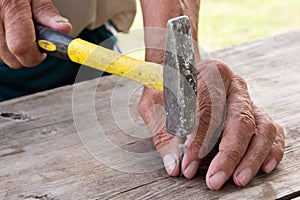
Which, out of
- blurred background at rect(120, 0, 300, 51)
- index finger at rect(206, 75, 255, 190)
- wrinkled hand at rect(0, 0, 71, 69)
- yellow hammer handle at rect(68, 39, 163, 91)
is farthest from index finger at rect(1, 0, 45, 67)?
blurred background at rect(120, 0, 300, 51)

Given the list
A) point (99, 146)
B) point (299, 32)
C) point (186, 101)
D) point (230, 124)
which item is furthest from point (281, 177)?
point (299, 32)

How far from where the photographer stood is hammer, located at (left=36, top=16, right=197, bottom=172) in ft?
3.75

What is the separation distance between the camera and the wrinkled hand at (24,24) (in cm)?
137

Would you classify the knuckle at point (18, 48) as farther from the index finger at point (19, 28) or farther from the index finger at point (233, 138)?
the index finger at point (233, 138)

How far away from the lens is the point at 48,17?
1401 mm

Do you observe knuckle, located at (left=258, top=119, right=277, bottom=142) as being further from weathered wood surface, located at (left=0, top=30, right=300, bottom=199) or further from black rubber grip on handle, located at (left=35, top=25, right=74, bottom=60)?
black rubber grip on handle, located at (left=35, top=25, right=74, bottom=60)

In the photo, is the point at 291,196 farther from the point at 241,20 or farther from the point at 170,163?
the point at 241,20

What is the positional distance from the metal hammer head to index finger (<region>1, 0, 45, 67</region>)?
0.37m

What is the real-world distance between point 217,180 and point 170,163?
0.12m

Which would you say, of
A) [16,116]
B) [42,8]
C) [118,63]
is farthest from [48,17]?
[16,116]

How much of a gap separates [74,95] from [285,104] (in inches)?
23.1

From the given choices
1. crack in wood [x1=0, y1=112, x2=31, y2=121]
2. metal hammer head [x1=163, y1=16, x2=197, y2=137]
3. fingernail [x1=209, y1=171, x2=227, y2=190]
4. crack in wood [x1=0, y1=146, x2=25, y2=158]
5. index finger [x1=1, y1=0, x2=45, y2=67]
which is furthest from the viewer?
crack in wood [x1=0, y1=112, x2=31, y2=121]

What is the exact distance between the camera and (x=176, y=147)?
1354 mm

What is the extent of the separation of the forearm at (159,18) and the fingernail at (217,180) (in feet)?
1.24
